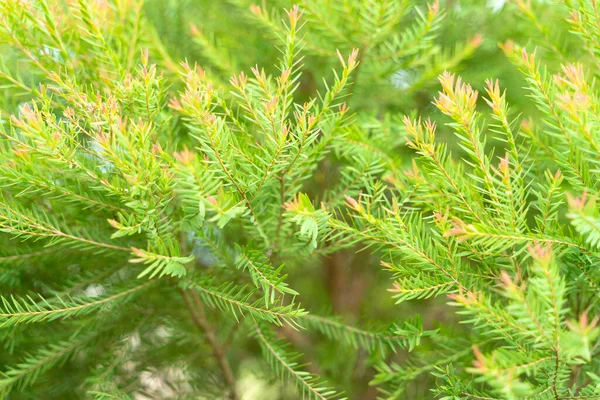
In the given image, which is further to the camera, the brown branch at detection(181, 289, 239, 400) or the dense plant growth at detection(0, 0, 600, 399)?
the brown branch at detection(181, 289, 239, 400)

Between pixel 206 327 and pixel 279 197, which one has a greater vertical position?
pixel 279 197

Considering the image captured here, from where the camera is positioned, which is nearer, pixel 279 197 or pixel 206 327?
pixel 279 197

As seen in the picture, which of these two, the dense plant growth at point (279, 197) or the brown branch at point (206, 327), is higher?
the dense plant growth at point (279, 197)

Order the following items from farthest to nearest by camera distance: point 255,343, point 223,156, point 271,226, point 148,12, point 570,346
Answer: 1. point 255,343
2. point 148,12
3. point 271,226
4. point 223,156
5. point 570,346

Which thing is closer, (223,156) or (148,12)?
(223,156)

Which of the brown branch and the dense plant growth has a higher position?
the dense plant growth

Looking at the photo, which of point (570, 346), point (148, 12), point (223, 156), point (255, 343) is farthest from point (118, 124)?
point (255, 343)

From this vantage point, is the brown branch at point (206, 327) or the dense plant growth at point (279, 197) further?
the brown branch at point (206, 327)

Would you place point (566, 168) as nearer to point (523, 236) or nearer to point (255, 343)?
point (523, 236)
